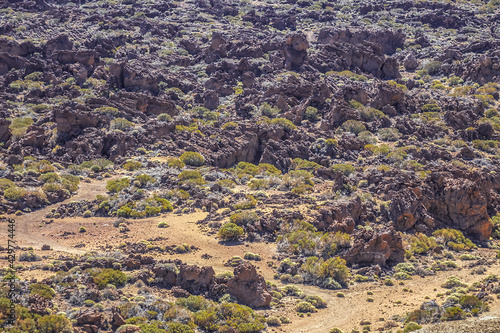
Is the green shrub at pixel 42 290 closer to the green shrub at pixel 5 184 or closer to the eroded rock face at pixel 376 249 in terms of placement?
the eroded rock face at pixel 376 249

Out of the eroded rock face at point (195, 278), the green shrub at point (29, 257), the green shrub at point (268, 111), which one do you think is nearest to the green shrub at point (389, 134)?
the green shrub at point (268, 111)

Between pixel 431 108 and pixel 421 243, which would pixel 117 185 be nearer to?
pixel 421 243

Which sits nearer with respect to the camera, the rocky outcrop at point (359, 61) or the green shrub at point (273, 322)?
the green shrub at point (273, 322)

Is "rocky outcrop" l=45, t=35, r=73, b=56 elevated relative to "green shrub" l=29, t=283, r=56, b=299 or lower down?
elevated

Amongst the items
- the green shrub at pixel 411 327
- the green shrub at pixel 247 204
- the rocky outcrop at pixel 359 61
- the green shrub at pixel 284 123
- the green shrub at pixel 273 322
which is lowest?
the green shrub at pixel 247 204

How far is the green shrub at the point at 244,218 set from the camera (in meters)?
31.2

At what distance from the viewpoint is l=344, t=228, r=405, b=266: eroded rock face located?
27.1 m

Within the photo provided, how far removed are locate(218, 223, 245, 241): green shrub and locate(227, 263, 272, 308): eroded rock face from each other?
23.1 ft

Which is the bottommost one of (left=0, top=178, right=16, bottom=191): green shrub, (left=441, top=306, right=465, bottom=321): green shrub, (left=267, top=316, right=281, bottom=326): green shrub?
(left=0, top=178, right=16, bottom=191): green shrub

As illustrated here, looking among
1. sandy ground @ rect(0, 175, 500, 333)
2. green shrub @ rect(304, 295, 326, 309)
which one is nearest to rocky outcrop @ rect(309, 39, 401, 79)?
sandy ground @ rect(0, 175, 500, 333)

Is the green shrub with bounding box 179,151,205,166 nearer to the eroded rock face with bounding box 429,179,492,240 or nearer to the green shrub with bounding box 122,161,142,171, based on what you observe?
the green shrub with bounding box 122,161,142,171

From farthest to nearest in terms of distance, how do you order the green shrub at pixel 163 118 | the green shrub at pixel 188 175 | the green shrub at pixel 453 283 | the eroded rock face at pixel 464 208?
the green shrub at pixel 163 118 < the green shrub at pixel 188 175 < the eroded rock face at pixel 464 208 < the green shrub at pixel 453 283

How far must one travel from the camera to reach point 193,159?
4353cm

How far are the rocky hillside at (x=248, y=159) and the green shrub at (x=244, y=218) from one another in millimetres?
88
